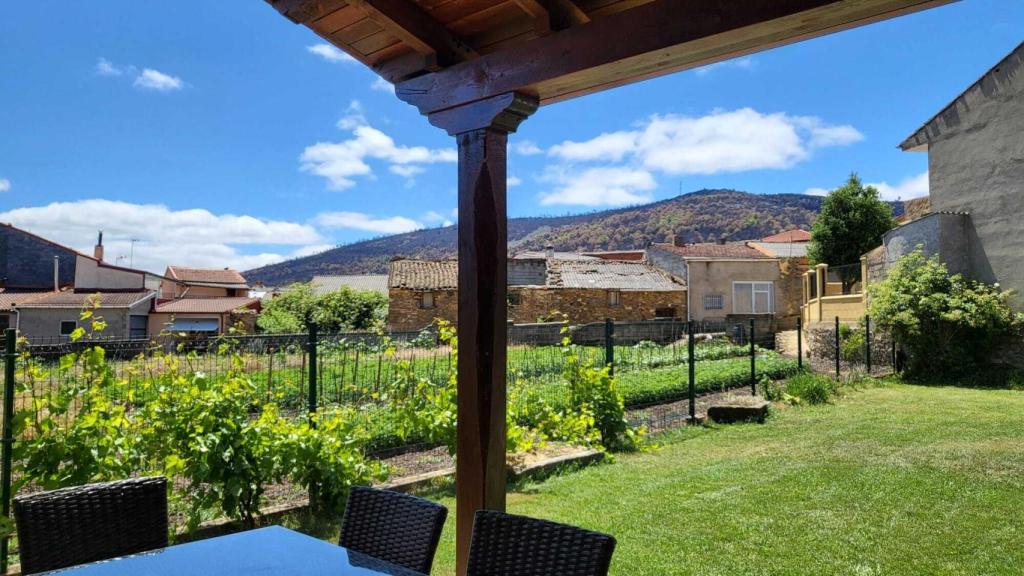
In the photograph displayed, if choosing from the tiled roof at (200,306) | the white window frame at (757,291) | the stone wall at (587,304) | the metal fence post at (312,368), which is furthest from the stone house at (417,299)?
the metal fence post at (312,368)

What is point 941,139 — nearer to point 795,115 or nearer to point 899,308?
point 899,308

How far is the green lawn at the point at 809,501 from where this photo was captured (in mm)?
3504

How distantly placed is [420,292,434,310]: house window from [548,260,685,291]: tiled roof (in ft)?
16.6

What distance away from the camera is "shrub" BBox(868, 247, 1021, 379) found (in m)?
12.7

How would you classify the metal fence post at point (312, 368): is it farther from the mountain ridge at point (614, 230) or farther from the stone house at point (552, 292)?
the mountain ridge at point (614, 230)

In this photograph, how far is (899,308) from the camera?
13.5 m

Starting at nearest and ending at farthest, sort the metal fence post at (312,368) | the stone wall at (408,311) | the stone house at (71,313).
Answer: the metal fence post at (312,368) < the stone wall at (408,311) < the stone house at (71,313)

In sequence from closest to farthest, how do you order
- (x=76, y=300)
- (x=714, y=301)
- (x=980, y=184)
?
(x=980, y=184) < (x=76, y=300) < (x=714, y=301)

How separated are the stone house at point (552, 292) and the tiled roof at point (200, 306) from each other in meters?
9.95

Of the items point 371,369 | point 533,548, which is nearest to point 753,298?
point 371,369

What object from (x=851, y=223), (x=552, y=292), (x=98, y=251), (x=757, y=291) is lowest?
(x=552, y=292)

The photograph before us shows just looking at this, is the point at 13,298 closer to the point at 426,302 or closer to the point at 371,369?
the point at 426,302

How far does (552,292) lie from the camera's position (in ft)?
81.5

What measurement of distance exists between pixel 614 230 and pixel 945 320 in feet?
244
